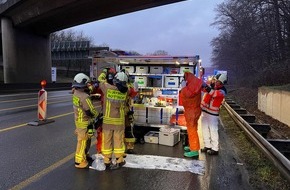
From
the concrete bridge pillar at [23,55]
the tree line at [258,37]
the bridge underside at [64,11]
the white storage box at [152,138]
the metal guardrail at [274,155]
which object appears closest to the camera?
the metal guardrail at [274,155]

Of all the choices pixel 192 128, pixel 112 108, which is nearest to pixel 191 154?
pixel 192 128

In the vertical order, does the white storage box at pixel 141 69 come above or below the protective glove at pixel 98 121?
above

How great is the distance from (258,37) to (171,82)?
136 feet

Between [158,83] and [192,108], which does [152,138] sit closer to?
[192,108]

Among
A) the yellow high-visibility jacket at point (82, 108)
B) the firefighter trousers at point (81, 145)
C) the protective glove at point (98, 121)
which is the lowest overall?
the firefighter trousers at point (81, 145)

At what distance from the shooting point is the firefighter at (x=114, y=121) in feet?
21.2

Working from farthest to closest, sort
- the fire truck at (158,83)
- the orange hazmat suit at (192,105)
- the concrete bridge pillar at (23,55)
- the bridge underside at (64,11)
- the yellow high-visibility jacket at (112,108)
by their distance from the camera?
the concrete bridge pillar at (23,55) < the bridge underside at (64,11) < the fire truck at (158,83) < the orange hazmat suit at (192,105) < the yellow high-visibility jacket at (112,108)

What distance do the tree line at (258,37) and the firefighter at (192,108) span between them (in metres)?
21.2

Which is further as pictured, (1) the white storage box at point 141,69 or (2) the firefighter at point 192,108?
(1) the white storage box at point 141,69

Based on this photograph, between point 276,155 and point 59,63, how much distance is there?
97538 millimetres

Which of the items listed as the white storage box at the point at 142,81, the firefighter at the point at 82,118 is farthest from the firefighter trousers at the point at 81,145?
the white storage box at the point at 142,81

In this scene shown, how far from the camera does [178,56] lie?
342 inches

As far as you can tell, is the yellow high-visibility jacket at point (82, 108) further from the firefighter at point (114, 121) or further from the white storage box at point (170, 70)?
the white storage box at point (170, 70)

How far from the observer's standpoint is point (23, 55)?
35.1 metres
